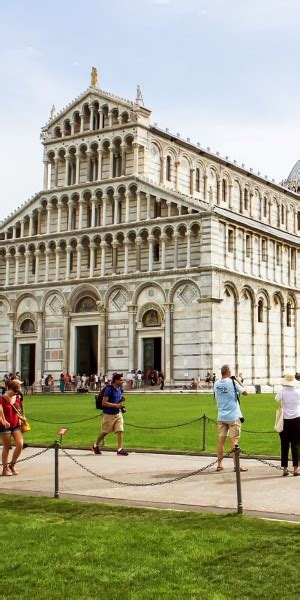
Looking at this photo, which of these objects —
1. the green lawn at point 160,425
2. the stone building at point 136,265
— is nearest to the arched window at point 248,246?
the stone building at point 136,265

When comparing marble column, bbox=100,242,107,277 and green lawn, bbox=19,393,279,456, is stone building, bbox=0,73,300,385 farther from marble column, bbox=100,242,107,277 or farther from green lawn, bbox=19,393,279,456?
green lawn, bbox=19,393,279,456

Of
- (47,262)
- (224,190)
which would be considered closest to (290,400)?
(47,262)

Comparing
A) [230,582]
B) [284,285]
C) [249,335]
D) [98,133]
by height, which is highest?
[98,133]

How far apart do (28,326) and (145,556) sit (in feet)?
169

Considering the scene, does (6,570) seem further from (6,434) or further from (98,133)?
(98,133)

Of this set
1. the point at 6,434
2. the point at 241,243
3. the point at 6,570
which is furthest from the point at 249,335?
the point at 6,570

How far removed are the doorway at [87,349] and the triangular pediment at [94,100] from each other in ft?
53.9

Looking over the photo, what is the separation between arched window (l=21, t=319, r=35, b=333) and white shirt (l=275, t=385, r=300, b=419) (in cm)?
4507

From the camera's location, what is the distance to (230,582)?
7883 mm

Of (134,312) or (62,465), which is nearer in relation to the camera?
(62,465)

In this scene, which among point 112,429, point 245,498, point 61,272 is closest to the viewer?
point 245,498

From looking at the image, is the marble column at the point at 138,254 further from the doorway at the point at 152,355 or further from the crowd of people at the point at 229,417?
the crowd of people at the point at 229,417

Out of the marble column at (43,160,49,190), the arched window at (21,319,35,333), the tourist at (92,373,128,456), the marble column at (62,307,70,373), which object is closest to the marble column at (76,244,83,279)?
the marble column at (62,307,70,373)

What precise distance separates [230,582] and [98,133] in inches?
2029
